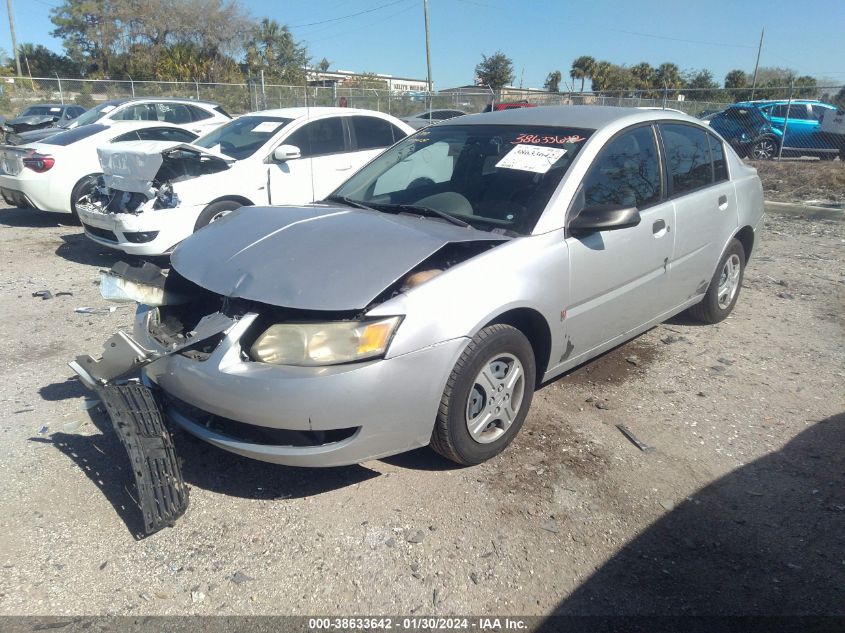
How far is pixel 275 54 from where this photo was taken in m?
56.8

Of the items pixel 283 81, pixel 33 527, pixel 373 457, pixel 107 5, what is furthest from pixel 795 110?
pixel 107 5

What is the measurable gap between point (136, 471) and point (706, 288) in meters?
4.14

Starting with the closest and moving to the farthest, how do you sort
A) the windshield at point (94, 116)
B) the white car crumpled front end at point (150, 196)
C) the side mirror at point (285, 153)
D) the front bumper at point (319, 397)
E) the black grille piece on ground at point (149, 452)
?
the front bumper at point (319, 397) < the black grille piece on ground at point (149, 452) < the white car crumpled front end at point (150, 196) < the side mirror at point (285, 153) < the windshield at point (94, 116)

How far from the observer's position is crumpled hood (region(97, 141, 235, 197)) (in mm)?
6355

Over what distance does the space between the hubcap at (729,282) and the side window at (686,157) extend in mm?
820

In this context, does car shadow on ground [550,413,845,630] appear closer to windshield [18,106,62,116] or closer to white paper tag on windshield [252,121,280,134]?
white paper tag on windshield [252,121,280,134]

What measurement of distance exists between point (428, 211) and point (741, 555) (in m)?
2.27

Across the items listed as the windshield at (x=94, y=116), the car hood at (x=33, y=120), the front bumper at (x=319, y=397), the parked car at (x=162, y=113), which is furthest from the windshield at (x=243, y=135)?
the car hood at (x=33, y=120)

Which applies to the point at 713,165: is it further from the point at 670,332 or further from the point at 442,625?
the point at 442,625

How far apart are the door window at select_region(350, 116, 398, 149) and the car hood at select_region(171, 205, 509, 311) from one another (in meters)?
4.72

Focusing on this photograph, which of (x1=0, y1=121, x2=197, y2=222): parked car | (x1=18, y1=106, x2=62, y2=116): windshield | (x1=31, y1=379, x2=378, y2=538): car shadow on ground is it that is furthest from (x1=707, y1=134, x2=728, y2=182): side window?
(x1=18, y1=106, x2=62, y2=116): windshield

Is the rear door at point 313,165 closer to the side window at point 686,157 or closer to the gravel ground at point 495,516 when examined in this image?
the gravel ground at point 495,516

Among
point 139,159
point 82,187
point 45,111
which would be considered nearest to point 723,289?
point 139,159

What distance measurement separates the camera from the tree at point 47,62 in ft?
169
